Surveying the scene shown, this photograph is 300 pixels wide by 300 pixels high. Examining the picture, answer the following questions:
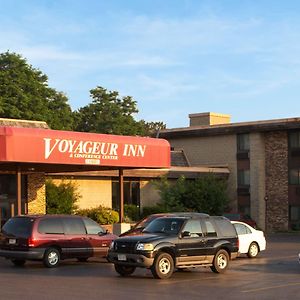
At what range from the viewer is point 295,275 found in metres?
20.6

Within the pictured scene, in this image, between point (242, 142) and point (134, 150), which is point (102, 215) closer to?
point (134, 150)

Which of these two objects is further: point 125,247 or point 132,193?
point 132,193

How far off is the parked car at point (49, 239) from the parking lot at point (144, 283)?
416 millimetres

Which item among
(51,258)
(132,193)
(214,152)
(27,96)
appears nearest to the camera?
(51,258)

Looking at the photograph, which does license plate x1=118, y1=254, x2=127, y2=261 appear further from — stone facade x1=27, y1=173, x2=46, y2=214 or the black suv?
stone facade x1=27, y1=173, x2=46, y2=214

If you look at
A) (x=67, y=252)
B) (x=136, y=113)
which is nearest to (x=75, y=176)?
(x=67, y=252)

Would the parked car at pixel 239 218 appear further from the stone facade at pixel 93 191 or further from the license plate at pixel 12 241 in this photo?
the license plate at pixel 12 241

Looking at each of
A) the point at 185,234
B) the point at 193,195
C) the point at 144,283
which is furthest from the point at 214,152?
the point at 144,283

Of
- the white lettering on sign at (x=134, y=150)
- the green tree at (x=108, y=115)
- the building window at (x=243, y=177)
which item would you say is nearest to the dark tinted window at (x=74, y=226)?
the white lettering on sign at (x=134, y=150)

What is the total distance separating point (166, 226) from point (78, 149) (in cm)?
1026

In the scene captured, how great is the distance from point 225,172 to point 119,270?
37205 mm

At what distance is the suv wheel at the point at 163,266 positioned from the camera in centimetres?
1939

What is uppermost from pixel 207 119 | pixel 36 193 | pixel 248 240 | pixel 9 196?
pixel 207 119

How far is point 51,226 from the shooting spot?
23422mm
